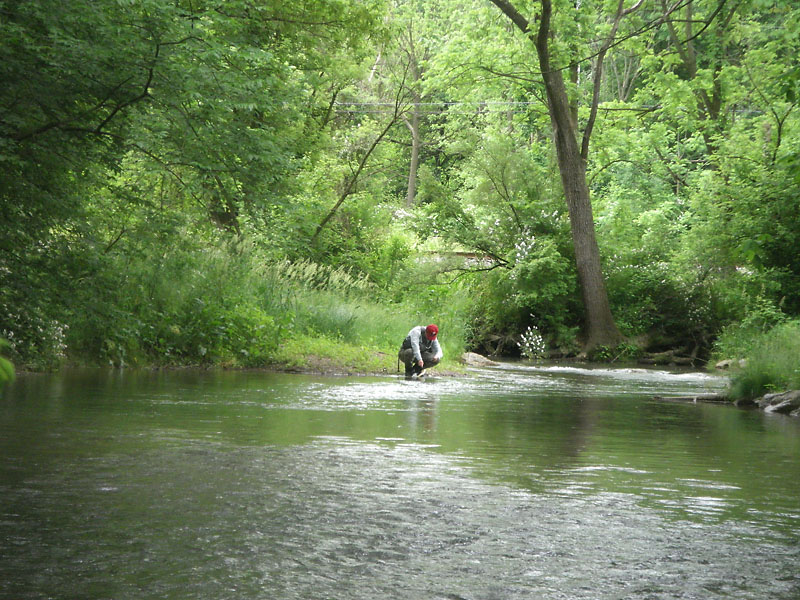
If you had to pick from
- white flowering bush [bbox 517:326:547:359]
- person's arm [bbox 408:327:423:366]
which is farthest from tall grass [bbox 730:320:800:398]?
white flowering bush [bbox 517:326:547:359]

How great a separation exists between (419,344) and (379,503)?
12297mm

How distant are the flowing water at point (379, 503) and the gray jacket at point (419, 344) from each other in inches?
217

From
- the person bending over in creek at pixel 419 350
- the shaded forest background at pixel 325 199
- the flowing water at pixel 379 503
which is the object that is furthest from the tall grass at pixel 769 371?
the person bending over in creek at pixel 419 350

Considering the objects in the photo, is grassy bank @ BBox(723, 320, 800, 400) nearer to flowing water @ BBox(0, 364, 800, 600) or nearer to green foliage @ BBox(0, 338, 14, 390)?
flowing water @ BBox(0, 364, 800, 600)

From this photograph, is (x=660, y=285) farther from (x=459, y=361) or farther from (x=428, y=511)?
(x=428, y=511)

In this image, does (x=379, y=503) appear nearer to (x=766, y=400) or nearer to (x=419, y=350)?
(x=766, y=400)

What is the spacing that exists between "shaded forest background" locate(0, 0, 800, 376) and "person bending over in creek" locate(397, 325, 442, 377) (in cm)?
216

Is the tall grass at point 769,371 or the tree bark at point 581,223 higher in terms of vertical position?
the tree bark at point 581,223

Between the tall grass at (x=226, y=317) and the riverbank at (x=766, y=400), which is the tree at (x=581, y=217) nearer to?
the tall grass at (x=226, y=317)

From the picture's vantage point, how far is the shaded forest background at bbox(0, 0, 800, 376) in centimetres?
1002

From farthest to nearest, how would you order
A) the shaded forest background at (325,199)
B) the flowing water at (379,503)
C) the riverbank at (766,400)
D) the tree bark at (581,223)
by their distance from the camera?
1. the tree bark at (581,223)
2. the riverbank at (766,400)
3. the shaded forest background at (325,199)
4. the flowing water at (379,503)

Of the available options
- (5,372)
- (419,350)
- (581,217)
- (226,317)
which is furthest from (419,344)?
(5,372)

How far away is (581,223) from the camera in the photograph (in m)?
31.3

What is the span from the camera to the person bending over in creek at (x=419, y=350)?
18.2 meters
